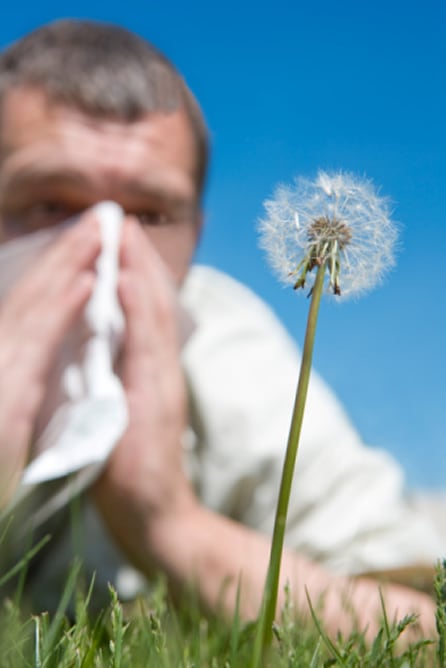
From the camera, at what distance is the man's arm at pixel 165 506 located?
1.18m

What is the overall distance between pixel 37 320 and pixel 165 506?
16.9 inches

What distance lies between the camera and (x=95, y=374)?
1.45 meters

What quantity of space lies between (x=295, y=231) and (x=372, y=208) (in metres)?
0.06

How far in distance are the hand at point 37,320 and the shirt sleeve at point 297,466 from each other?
344 mm

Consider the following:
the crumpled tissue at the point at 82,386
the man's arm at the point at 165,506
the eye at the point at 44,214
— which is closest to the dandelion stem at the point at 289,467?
the man's arm at the point at 165,506

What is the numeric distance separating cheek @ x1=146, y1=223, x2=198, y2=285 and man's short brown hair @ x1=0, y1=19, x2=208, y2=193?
213 millimetres

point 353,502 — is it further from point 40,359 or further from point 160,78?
point 160,78

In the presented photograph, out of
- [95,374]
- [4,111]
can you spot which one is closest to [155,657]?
[95,374]

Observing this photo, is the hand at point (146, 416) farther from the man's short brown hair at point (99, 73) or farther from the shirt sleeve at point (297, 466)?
the man's short brown hair at point (99, 73)

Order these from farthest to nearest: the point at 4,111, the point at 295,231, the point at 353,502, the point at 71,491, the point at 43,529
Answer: the point at 4,111 → the point at 353,502 → the point at 43,529 → the point at 71,491 → the point at 295,231

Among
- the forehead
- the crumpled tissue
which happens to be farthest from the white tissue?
the forehead

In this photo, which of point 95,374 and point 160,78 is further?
point 160,78

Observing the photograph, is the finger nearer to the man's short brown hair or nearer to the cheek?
the cheek

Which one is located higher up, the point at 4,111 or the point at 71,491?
the point at 4,111
